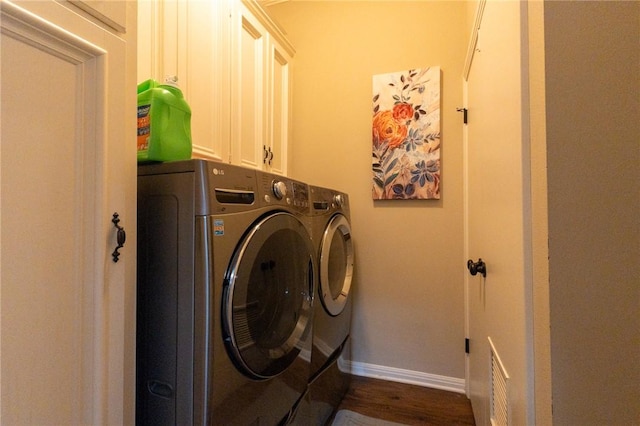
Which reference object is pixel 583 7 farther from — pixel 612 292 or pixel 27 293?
pixel 27 293

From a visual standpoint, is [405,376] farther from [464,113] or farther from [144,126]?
[144,126]

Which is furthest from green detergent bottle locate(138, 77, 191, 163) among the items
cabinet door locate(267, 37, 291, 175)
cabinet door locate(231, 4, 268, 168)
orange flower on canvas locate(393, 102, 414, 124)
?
orange flower on canvas locate(393, 102, 414, 124)

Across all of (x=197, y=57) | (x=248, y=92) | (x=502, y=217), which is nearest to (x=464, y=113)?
(x=502, y=217)

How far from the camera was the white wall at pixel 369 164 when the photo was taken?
189 cm

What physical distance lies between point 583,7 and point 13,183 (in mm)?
1100

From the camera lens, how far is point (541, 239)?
0.63m

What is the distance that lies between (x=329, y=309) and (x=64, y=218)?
113 centimetres

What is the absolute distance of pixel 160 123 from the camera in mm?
948

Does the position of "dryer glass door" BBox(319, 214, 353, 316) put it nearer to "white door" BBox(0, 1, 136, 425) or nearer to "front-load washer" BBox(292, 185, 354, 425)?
"front-load washer" BBox(292, 185, 354, 425)

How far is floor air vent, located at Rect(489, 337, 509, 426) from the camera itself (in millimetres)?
893

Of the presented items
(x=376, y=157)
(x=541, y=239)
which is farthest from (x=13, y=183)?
(x=376, y=157)

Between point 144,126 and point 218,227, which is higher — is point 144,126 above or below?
above

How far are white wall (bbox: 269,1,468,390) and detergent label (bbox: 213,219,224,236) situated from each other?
138 centimetres

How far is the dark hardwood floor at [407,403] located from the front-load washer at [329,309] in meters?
0.12
